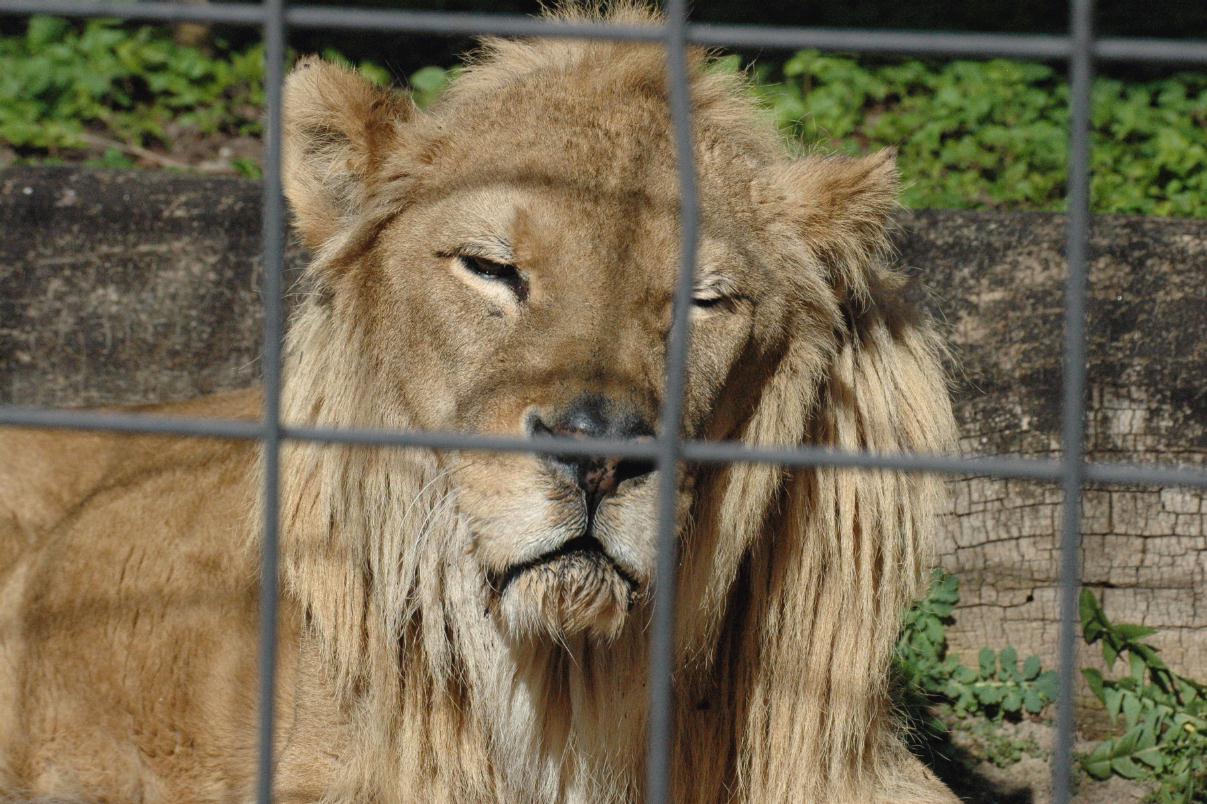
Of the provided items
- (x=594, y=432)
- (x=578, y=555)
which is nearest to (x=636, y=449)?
(x=594, y=432)

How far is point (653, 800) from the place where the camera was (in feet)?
5.27

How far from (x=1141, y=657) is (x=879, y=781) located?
1252mm

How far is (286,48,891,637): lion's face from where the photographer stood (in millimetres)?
2219

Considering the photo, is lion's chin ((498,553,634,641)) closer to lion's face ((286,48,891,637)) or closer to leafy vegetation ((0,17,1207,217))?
lion's face ((286,48,891,637))

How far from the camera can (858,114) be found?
588cm

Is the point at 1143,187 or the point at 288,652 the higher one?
the point at 1143,187

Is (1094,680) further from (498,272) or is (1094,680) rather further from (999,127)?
(999,127)

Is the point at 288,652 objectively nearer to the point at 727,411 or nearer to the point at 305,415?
the point at 305,415

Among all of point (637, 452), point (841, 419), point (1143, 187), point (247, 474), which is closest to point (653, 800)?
point (637, 452)

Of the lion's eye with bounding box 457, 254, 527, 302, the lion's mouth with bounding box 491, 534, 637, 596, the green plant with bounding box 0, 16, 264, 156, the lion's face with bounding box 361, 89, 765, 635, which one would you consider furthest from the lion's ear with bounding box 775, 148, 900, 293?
the green plant with bounding box 0, 16, 264, 156

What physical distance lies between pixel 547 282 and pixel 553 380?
0.26m

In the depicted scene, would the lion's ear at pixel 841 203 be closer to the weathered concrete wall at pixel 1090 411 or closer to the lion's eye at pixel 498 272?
the lion's eye at pixel 498 272

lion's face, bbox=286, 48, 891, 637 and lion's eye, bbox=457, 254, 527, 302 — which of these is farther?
lion's eye, bbox=457, 254, 527, 302

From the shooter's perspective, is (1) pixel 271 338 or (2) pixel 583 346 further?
(2) pixel 583 346
